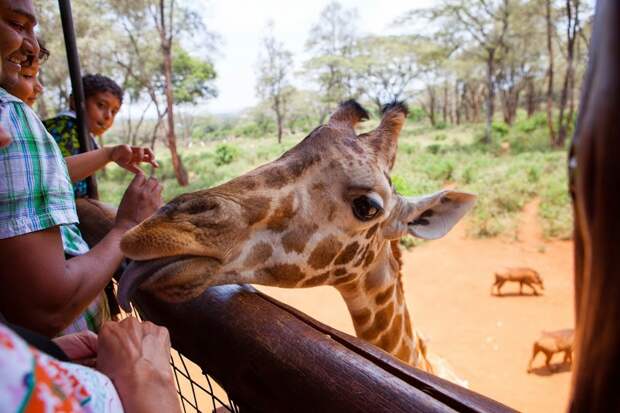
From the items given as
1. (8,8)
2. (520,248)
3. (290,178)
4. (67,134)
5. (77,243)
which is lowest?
(520,248)

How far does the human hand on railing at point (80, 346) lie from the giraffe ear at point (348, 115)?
1513 mm

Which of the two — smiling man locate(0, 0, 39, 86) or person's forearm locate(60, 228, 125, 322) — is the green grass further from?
person's forearm locate(60, 228, 125, 322)

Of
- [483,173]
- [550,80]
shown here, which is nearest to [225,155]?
[483,173]

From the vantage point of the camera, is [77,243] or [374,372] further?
Result: [77,243]

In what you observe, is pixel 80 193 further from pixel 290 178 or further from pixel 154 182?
pixel 290 178

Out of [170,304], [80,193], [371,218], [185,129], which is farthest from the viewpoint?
[185,129]

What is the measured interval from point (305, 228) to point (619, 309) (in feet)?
4.71

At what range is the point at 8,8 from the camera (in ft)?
4.51

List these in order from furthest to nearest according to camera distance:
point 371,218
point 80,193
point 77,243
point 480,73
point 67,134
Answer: point 480,73
point 67,134
point 80,193
point 371,218
point 77,243

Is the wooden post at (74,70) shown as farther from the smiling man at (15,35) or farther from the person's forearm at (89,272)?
the person's forearm at (89,272)

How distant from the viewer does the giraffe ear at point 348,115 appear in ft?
7.17

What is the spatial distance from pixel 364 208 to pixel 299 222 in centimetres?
31

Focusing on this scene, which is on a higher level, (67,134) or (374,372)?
(67,134)

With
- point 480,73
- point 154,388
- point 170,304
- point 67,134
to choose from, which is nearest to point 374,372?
point 154,388
